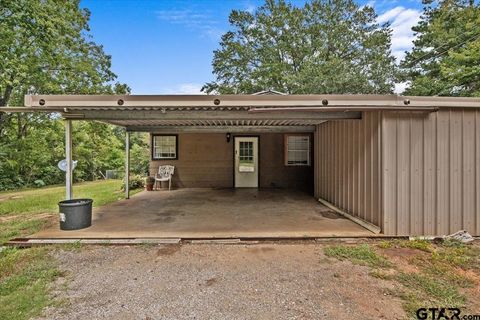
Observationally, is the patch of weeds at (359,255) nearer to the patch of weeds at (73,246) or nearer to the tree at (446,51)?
the patch of weeds at (73,246)

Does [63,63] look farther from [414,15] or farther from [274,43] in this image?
[414,15]

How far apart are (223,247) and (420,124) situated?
355cm

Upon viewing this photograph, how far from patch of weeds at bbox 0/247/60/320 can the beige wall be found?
19.4 feet

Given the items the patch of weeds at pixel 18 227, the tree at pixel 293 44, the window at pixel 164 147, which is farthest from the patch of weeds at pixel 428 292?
the tree at pixel 293 44

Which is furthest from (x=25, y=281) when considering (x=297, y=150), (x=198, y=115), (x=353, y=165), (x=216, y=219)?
(x=297, y=150)

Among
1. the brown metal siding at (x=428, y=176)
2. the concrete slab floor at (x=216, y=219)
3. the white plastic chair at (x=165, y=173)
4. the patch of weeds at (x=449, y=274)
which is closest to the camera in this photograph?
the patch of weeds at (x=449, y=274)

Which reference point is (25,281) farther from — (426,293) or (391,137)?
(391,137)

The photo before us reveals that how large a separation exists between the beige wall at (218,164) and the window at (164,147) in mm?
153

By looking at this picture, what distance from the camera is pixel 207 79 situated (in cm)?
1753

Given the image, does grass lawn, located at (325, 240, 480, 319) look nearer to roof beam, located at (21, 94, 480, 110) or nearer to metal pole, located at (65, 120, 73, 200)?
roof beam, located at (21, 94, 480, 110)

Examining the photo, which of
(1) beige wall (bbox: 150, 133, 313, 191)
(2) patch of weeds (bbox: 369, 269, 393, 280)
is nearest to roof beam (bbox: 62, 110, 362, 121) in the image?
(2) patch of weeds (bbox: 369, 269, 393, 280)

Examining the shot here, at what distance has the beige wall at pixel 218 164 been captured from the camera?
30.9 feet

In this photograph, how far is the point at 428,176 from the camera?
13.1 ft

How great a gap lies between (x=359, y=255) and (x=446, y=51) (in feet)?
41.5
